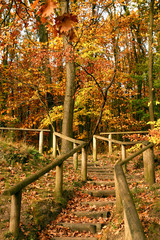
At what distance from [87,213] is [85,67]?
7.72 m

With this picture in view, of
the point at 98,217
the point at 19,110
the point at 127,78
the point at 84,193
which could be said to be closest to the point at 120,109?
the point at 127,78

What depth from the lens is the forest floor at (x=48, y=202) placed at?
152 inches

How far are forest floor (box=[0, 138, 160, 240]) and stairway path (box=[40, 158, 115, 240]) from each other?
0.08ft

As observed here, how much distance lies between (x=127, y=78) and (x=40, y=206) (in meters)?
14.5

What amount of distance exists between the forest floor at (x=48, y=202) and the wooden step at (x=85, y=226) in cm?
9

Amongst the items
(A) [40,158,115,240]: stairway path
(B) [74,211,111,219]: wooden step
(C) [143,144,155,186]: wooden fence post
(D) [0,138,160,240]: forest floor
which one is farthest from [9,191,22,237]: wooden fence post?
(C) [143,144,155,186]: wooden fence post

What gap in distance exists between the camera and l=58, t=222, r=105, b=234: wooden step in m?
4.32

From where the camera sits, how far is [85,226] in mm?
4414

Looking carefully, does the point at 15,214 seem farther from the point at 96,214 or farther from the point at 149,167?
the point at 149,167

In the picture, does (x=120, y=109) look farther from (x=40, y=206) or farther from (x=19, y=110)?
(x=40, y=206)

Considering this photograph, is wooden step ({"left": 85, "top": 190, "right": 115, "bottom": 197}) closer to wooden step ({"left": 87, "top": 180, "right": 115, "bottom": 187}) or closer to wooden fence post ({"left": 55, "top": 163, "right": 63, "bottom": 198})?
wooden step ({"left": 87, "top": 180, "right": 115, "bottom": 187})

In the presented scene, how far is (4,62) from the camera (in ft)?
59.2

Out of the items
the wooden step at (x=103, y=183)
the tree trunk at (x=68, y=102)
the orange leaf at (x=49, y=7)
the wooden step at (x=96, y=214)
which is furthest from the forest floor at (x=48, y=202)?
the orange leaf at (x=49, y=7)

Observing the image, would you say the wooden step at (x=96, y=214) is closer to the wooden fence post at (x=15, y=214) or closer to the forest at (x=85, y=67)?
the wooden fence post at (x=15, y=214)
